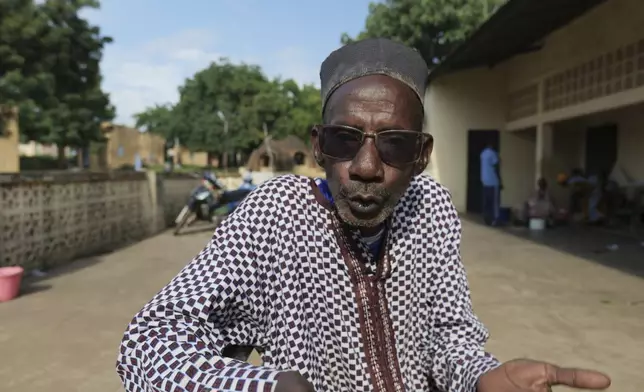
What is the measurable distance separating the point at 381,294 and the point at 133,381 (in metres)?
0.55

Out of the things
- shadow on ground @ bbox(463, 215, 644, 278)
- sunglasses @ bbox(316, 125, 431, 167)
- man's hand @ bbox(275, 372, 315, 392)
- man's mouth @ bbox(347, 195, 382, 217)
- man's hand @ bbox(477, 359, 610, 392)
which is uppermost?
sunglasses @ bbox(316, 125, 431, 167)

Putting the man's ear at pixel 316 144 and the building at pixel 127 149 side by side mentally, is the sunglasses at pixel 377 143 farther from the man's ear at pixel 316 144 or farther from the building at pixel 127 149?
the building at pixel 127 149

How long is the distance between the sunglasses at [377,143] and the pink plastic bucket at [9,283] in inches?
203

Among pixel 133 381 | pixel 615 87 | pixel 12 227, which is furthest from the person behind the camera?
pixel 615 87

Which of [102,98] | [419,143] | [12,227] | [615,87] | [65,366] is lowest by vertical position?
[65,366]

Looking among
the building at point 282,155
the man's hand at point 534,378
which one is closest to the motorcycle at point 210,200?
the man's hand at point 534,378

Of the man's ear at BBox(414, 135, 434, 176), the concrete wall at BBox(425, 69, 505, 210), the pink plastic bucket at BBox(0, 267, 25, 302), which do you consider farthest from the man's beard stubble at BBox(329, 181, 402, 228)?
the concrete wall at BBox(425, 69, 505, 210)

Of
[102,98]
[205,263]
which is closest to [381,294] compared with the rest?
[205,263]

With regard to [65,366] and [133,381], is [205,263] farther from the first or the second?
[65,366]

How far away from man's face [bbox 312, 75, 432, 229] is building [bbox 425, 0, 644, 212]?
6994mm

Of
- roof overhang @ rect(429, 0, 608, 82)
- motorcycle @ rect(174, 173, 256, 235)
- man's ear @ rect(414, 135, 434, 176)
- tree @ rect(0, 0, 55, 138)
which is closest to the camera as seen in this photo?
man's ear @ rect(414, 135, 434, 176)

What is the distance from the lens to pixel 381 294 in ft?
4.19

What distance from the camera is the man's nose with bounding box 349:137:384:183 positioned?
116 cm

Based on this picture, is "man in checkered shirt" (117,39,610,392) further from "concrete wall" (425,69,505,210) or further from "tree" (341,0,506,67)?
"tree" (341,0,506,67)
